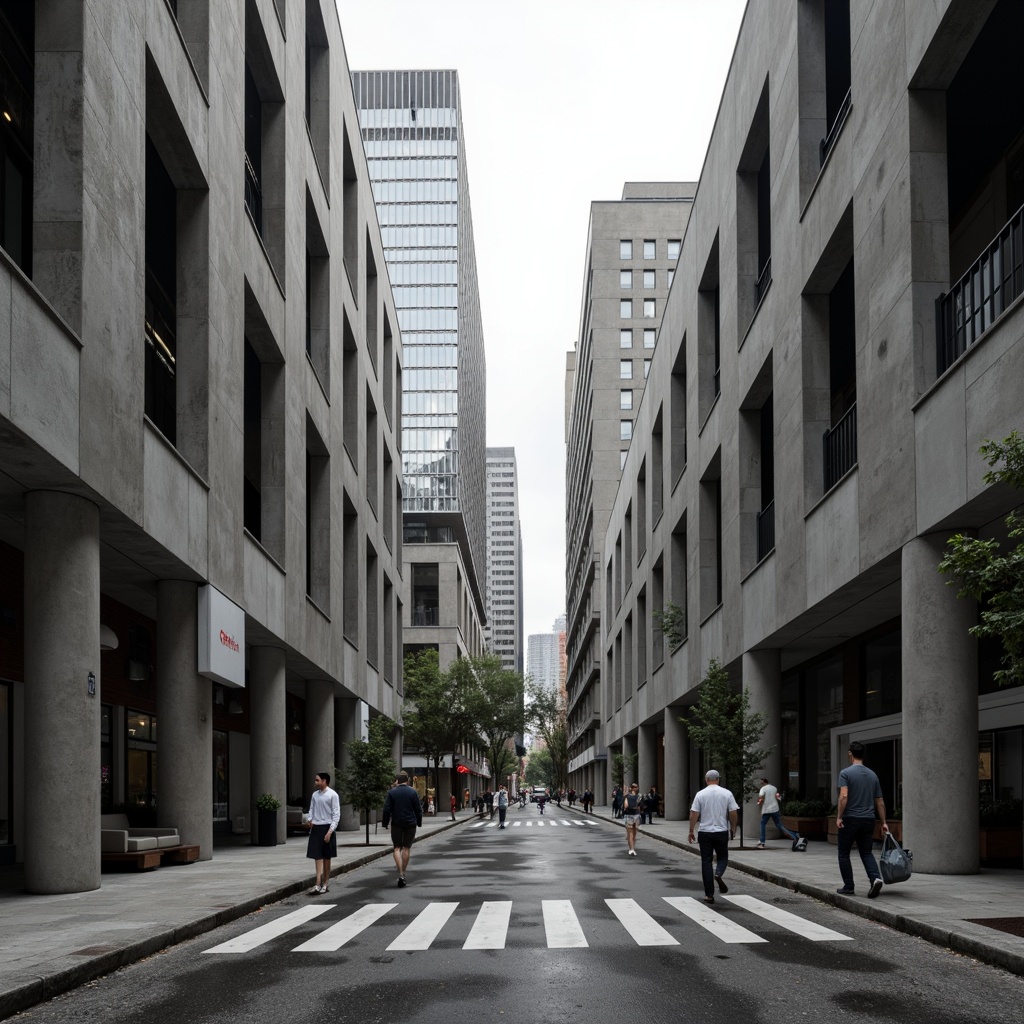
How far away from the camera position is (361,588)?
136 feet

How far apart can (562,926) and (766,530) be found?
731 inches

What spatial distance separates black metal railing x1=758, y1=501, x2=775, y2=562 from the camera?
2906 cm

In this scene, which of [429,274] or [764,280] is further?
[429,274]

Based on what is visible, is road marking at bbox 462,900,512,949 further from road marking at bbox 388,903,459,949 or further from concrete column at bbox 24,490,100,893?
concrete column at bbox 24,490,100,893

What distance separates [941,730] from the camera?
54.4 ft

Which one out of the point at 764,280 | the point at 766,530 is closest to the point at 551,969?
the point at 766,530

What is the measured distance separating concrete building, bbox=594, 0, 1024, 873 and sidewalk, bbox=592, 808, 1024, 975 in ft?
4.47

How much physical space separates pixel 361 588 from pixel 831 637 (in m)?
19.1

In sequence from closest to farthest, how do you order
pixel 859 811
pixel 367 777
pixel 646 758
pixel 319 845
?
pixel 859 811
pixel 319 845
pixel 367 777
pixel 646 758

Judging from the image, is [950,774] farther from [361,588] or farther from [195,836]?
[361,588]

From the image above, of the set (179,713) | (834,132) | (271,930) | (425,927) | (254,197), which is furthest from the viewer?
(254,197)

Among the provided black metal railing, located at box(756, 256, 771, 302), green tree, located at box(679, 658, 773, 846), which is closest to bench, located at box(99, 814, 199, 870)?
green tree, located at box(679, 658, 773, 846)

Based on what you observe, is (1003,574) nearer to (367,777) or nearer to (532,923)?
(532,923)

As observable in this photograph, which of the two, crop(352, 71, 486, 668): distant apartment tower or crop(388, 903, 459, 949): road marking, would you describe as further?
crop(352, 71, 486, 668): distant apartment tower
